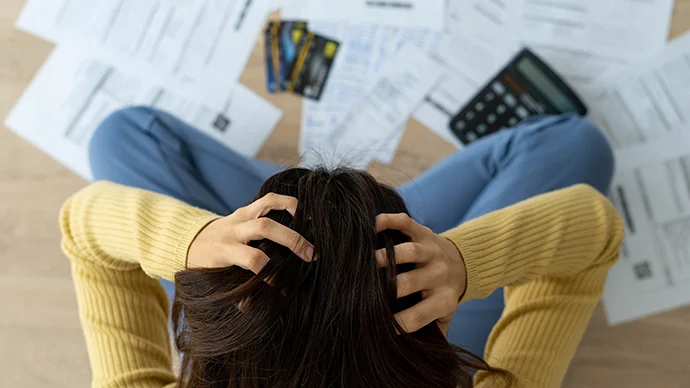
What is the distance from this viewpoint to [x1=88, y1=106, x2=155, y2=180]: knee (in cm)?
69

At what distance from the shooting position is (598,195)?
1.83 feet

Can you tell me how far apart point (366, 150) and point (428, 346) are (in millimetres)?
468

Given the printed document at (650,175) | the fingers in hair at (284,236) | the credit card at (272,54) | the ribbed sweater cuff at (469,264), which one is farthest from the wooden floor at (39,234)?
the fingers in hair at (284,236)

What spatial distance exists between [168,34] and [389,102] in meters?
0.35

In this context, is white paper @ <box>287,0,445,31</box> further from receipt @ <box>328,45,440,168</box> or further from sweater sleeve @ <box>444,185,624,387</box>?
sweater sleeve @ <box>444,185,624,387</box>

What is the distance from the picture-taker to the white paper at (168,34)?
0.82 metres

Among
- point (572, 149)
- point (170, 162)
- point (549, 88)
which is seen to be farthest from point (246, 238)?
point (549, 88)

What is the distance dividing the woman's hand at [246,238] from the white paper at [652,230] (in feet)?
2.02

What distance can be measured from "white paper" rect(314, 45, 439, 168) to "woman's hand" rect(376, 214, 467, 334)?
0.41 m

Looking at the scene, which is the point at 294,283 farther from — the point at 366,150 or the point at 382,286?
the point at 366,150

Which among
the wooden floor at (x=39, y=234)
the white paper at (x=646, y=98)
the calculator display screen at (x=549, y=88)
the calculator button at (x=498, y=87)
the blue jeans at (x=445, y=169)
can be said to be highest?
the white paper at (x=646, y=98)

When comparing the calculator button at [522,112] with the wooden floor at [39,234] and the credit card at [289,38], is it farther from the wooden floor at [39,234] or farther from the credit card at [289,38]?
the credit card at [289,38]

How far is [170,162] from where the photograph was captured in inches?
26.8

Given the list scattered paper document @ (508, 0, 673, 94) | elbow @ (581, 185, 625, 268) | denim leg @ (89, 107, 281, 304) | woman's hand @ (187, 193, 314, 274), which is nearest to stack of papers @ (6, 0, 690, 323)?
scattered paper document @ (508, 0, 673, 94)
